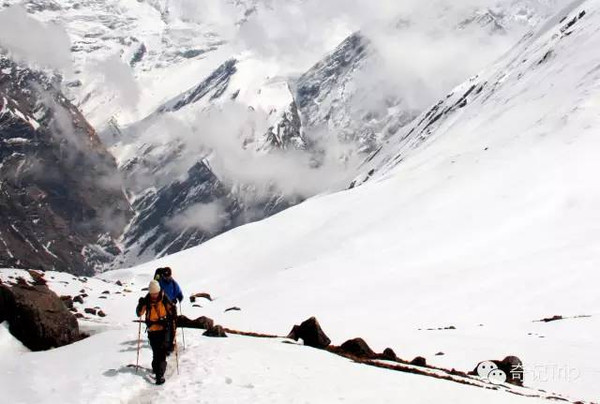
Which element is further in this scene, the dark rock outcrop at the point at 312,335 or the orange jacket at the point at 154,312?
the dark rock outcrop at the point at 312,335

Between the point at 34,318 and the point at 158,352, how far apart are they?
684 centimetres

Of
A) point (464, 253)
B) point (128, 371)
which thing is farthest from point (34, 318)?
point (464, 253)

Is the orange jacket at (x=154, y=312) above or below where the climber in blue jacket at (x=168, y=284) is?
below

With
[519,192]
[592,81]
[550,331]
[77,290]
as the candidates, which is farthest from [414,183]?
[550,331]

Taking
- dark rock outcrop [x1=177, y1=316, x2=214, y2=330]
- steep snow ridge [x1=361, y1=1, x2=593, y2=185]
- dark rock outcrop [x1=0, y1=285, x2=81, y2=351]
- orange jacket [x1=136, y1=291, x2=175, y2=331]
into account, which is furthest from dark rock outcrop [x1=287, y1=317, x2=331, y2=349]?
steep snow ridge [x1=361, y1=1, x2=593, y2=185]

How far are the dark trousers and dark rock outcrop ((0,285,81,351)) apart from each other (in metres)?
6.20

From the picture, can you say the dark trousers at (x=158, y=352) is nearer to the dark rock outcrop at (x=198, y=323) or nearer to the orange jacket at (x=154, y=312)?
the orange jacket at (x=154, y=312)

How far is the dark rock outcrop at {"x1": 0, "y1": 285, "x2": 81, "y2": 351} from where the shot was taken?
74.8 ft

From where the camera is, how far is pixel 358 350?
2591 cm

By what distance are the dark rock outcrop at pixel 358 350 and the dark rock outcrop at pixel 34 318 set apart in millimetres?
10995

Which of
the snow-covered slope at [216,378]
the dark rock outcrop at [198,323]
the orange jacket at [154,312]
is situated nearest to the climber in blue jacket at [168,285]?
the orange jacket at [154,312]

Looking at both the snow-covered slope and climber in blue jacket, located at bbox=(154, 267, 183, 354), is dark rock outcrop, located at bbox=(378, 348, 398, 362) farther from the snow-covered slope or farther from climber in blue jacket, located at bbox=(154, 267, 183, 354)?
climber in blue jacket, located at bbox=(154, 267, 183, 354)

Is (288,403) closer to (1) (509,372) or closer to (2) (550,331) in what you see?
(1) (509,372)

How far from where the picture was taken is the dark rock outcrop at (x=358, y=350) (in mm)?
25594
